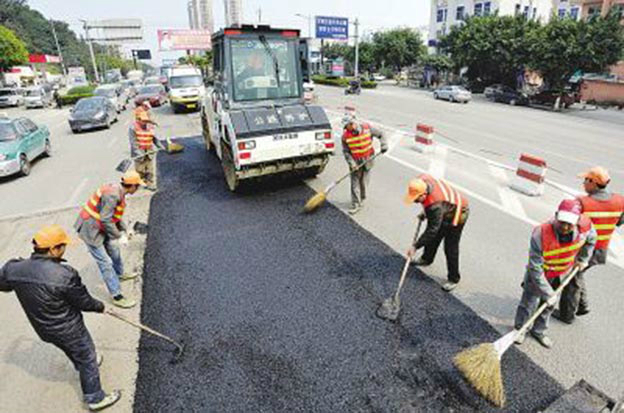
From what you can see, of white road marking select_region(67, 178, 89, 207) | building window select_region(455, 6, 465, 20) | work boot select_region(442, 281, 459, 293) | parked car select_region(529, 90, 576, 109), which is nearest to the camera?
work boot select_region(442, 281, 459, 293)

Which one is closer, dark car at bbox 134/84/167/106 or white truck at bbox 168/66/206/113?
white truck at bbox 168/66/206/113

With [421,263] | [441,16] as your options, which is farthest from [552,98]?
[441,16]

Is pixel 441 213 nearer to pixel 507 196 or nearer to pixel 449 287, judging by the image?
pixel 449 287

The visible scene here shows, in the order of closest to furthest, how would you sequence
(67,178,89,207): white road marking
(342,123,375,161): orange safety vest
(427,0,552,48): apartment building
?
(342,123,375,161): orange safety vest < (67,178,89,207): white road marking < (427,0,552,48): apartment building

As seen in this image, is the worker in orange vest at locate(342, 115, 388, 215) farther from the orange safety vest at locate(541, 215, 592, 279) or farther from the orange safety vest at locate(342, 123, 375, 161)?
the orange safety vest at locate(541, 215, 592, 279)

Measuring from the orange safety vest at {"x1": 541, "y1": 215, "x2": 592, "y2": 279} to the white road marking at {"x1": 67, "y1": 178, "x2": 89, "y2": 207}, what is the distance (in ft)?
28.5

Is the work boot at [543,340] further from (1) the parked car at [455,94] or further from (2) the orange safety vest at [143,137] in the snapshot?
(1) the parked car at [455,94]

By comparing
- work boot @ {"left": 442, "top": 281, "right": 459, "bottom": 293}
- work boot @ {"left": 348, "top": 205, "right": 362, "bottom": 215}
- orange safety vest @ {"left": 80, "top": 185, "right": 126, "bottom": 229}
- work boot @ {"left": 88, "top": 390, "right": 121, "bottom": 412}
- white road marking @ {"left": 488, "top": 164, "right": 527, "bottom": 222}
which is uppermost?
orange safety vest @ {"left": 80, "top": 185, "right": 126, "bottom": 229}

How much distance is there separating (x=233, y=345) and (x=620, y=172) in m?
11.1

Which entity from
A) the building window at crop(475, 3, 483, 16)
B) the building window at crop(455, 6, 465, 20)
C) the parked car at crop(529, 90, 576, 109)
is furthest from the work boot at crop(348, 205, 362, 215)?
the building window at crop(455, 6, 465, 20)

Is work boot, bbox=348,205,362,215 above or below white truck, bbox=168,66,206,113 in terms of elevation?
below

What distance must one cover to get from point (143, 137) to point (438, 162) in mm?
7691

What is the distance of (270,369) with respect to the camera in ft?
11.9

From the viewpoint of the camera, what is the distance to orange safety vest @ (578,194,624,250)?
12.4 ft
